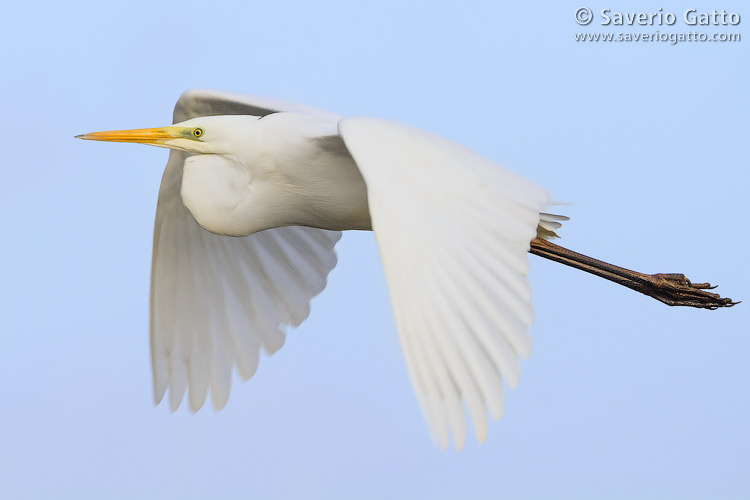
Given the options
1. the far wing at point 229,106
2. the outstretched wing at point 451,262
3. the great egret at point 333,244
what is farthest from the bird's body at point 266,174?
the outstretched wing at point 451,262

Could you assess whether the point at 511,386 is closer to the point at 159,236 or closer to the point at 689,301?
the point at 689,301

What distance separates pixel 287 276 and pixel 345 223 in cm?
108

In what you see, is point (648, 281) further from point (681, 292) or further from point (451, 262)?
point (451, 262)

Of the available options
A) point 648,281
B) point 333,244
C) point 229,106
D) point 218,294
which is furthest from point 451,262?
point 218,294

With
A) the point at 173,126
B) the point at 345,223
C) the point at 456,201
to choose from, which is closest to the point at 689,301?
the point at 345,223

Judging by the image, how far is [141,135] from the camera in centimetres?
554

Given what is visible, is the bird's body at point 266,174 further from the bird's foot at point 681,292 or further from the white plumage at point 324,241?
the bird's foot at point 681,292

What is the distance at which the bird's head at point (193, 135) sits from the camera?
5.39 meters

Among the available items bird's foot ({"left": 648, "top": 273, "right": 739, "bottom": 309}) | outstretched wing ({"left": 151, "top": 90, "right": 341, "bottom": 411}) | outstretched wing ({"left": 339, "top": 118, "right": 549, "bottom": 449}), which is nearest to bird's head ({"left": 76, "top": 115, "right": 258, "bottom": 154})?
outstretched wing ({"left": 151, "top": 90, "right": 341, "bottom": 411})

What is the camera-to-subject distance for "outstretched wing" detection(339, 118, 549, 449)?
3832 mm

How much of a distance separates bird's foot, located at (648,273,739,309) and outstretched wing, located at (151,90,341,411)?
67.1 inches

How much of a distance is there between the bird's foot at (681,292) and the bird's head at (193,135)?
6.85ft

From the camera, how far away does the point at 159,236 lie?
643 centimetres

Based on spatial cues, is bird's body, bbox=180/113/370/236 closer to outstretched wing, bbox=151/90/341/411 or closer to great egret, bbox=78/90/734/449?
great egret, bbox=78/90/734/449
